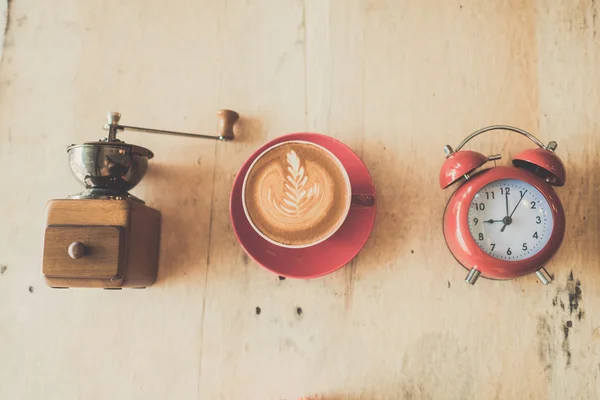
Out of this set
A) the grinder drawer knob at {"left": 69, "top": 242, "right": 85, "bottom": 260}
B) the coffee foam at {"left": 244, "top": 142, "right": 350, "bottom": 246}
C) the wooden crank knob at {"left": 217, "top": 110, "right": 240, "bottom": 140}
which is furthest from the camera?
the wooden crank knob at {"left": 217, "top": 110, "right": 240, "bottom": 140}

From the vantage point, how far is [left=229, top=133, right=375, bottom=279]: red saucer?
1.30 meters

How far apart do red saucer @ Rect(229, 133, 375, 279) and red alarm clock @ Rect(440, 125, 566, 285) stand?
0.25 metres

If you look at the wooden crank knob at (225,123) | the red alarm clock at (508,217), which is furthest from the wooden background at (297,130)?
the red alarm clock at (508,217)

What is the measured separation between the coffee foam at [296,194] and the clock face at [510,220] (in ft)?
1.20

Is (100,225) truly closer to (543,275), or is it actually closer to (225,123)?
(225,123)

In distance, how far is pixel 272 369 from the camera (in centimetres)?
134

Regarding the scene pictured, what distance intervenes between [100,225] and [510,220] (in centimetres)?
108

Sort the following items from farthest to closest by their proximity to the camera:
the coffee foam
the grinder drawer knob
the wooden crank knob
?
the wooden crank knob → the coffee foam → the grinder drawer knob

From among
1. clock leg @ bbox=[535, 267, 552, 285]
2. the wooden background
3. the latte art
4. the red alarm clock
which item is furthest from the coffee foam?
clock leg @ bbox=[535, 267, 552, 285]

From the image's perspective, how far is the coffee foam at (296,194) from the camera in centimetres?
124

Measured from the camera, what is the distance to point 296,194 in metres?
1.26

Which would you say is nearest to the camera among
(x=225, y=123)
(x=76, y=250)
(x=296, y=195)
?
(x=76, y=250)

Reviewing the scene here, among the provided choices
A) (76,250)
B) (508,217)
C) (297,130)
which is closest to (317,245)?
(297,130)

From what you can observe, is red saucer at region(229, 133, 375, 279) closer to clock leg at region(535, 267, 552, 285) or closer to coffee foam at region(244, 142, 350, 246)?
coffee foam at region(244, 142, 350, 246)
